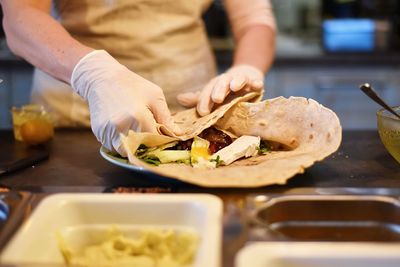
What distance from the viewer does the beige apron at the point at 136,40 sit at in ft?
5.41

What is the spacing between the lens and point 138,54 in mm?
Answer: 1700

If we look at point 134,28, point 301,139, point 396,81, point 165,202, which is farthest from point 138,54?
point 396,81

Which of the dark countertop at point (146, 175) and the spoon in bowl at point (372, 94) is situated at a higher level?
the spoon in bowl at point (372, 94)

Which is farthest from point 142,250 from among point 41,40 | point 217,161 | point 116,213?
point 41,40

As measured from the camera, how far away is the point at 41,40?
52.4 inches

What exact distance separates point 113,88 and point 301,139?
1.25 ft

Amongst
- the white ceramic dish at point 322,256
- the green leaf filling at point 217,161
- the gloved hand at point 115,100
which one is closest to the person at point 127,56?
the gloved hand at point 115,100

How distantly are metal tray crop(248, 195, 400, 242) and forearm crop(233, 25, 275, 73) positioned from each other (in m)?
0.81

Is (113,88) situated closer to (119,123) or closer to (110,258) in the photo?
(119,123)

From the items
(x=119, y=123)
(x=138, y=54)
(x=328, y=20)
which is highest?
(x=119, y=123)

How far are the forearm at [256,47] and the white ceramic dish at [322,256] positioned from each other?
998mm

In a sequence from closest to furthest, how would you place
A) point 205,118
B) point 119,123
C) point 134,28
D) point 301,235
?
1. point 301,235
2. point 119,123
3. point 205,118
4. point 134,28

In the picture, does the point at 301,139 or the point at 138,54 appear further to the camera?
the point at 138,54

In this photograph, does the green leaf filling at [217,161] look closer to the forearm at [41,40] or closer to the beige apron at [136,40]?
the forearm at [41,40]
